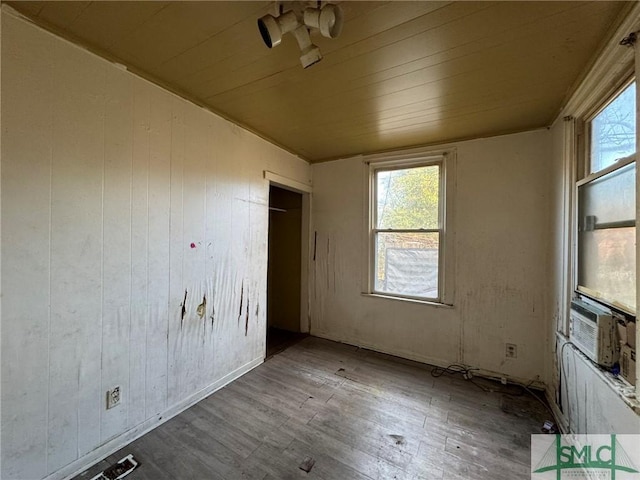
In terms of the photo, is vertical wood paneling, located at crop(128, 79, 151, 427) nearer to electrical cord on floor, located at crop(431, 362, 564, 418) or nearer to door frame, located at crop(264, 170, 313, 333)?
door frame, located at crop(264, 170, 313, 333)

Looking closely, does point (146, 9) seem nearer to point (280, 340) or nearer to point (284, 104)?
point (284, 104)

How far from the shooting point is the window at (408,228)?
112 inches

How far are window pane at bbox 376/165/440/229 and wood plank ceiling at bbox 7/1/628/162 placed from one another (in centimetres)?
67

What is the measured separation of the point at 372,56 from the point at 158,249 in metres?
1.83

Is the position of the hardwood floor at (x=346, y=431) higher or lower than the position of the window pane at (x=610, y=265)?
lower

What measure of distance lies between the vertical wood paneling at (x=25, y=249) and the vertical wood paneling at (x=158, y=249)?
0.50m

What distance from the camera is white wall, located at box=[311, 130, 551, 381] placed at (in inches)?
93.6

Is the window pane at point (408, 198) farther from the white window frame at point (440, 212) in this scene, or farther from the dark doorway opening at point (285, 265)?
the dark doorway opening at point (285, 265)

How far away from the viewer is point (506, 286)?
249cm

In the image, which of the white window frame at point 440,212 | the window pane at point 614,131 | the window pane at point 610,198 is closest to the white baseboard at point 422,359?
the white window frame at point 440,212

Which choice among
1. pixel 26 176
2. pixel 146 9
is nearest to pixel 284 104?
pixel 146 9

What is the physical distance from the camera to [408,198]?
3.02 m

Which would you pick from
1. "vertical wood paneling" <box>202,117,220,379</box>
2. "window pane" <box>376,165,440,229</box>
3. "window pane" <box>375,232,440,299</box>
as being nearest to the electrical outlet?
"vertical wood paneling" <box>202,117,220,379</box>

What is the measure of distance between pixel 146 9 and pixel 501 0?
1591mm
